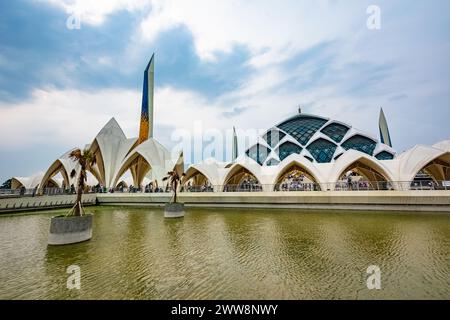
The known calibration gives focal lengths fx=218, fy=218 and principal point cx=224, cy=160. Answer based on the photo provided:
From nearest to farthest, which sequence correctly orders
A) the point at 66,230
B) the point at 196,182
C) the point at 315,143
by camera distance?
the point at 66,230 < the point at 196,182 < the point at 315,143

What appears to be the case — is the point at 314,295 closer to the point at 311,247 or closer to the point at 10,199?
the point at 311,247

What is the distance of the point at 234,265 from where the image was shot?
5.96m

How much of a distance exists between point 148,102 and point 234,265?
162 ft

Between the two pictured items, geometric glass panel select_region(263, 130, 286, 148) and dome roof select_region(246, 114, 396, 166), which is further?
geometric glass panel select_region(263, 130, 286, 148)

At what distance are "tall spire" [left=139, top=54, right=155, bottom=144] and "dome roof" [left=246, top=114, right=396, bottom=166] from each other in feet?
75.8

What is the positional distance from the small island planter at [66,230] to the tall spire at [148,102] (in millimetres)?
38469

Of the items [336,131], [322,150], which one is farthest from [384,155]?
[322,150]

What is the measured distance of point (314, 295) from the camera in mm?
4238

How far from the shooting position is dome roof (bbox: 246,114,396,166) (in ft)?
138

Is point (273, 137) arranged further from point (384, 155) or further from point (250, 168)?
point (250, 168)

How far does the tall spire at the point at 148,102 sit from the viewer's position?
1825 inches

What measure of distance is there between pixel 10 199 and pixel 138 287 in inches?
914

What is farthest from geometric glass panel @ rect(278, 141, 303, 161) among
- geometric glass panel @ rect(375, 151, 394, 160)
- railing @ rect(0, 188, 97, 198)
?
railing @ rect(0, 188, 97, 198)

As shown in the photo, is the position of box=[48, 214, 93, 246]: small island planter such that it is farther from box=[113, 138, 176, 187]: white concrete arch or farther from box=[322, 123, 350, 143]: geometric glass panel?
box=[322, 123, 350, 143]: geometric glass panel
